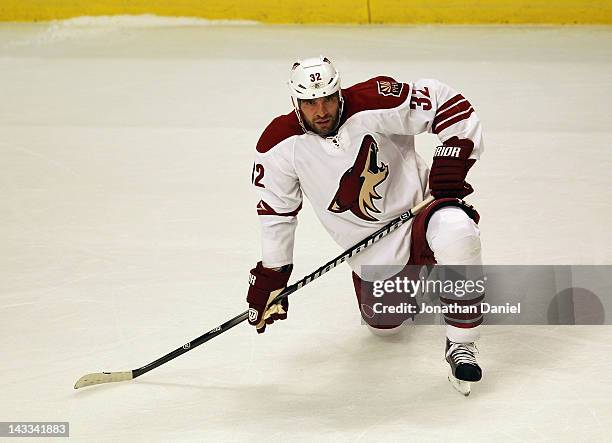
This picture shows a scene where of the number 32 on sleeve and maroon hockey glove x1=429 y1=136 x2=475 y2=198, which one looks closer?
maroon hockey glove x1=429 y1=136 x2=475 y2=198

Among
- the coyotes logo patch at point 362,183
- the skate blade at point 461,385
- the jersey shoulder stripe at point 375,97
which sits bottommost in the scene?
the skate blade at point 461,385

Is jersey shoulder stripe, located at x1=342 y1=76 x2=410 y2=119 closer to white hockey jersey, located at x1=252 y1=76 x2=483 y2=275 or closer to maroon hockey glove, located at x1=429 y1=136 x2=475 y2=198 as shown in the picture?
white hockey jersey, located at x1=252 y1=76 x2=483 y2=275

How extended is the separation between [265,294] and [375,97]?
0.62 m

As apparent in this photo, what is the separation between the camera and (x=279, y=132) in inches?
108

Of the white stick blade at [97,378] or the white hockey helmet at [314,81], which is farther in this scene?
the white stick blade at [97,378]

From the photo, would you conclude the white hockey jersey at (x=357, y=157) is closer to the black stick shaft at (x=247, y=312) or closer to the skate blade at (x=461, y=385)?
the black stick shaft at (x=247, y=312)

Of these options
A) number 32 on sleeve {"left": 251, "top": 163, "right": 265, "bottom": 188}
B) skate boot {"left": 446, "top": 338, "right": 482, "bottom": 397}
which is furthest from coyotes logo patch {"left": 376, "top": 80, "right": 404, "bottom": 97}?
skate boot {"left": 446, "top": 338, "right": 482, "bottom": 397}

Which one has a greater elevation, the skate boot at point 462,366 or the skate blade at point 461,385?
the skate boot at point 462,366

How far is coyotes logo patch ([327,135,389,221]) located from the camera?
8.96 feet

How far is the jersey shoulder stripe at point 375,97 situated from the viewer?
2717 mm

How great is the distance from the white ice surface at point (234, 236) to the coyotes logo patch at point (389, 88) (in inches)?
29.4

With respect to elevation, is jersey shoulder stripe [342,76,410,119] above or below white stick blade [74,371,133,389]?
above

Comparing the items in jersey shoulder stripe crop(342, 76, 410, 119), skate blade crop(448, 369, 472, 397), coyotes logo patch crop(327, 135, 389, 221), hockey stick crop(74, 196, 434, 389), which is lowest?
skate blade crop(448, 369, 472, 397)

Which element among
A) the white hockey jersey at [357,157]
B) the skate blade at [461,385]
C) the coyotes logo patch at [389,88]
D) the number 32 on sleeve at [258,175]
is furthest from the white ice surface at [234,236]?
the coyotes logo patch at [389,88]
